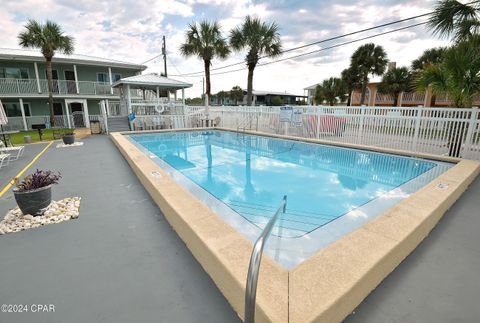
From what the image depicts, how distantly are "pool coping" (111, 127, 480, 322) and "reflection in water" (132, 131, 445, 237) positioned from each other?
3.34 feet

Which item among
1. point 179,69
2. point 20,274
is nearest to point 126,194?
point 20,274

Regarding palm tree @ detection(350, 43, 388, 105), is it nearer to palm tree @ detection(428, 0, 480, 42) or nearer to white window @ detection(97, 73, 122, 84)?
palm tree @ detection(428, 0, 480, 42)

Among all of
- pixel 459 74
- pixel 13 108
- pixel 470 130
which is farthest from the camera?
pixel 13 108

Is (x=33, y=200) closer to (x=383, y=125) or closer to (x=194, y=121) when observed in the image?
(x=383, y=125)

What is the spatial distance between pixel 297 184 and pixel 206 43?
17349mm

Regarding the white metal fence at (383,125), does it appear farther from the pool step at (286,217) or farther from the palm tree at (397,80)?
the palm tree at (397,80)

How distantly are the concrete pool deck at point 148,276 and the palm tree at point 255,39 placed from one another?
17424mm

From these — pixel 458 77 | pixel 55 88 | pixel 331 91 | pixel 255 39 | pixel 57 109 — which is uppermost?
pixel 255 39

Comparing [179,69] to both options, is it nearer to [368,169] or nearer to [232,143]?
[232,143]

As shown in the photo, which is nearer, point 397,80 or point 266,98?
point 397,80

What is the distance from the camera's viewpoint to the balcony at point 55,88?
666 inches

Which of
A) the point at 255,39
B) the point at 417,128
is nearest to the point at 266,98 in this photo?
the point at 255,39

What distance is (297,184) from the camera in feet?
19.2

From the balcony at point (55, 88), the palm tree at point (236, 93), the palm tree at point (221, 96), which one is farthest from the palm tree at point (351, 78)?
the palm tree at point (221, 96)
